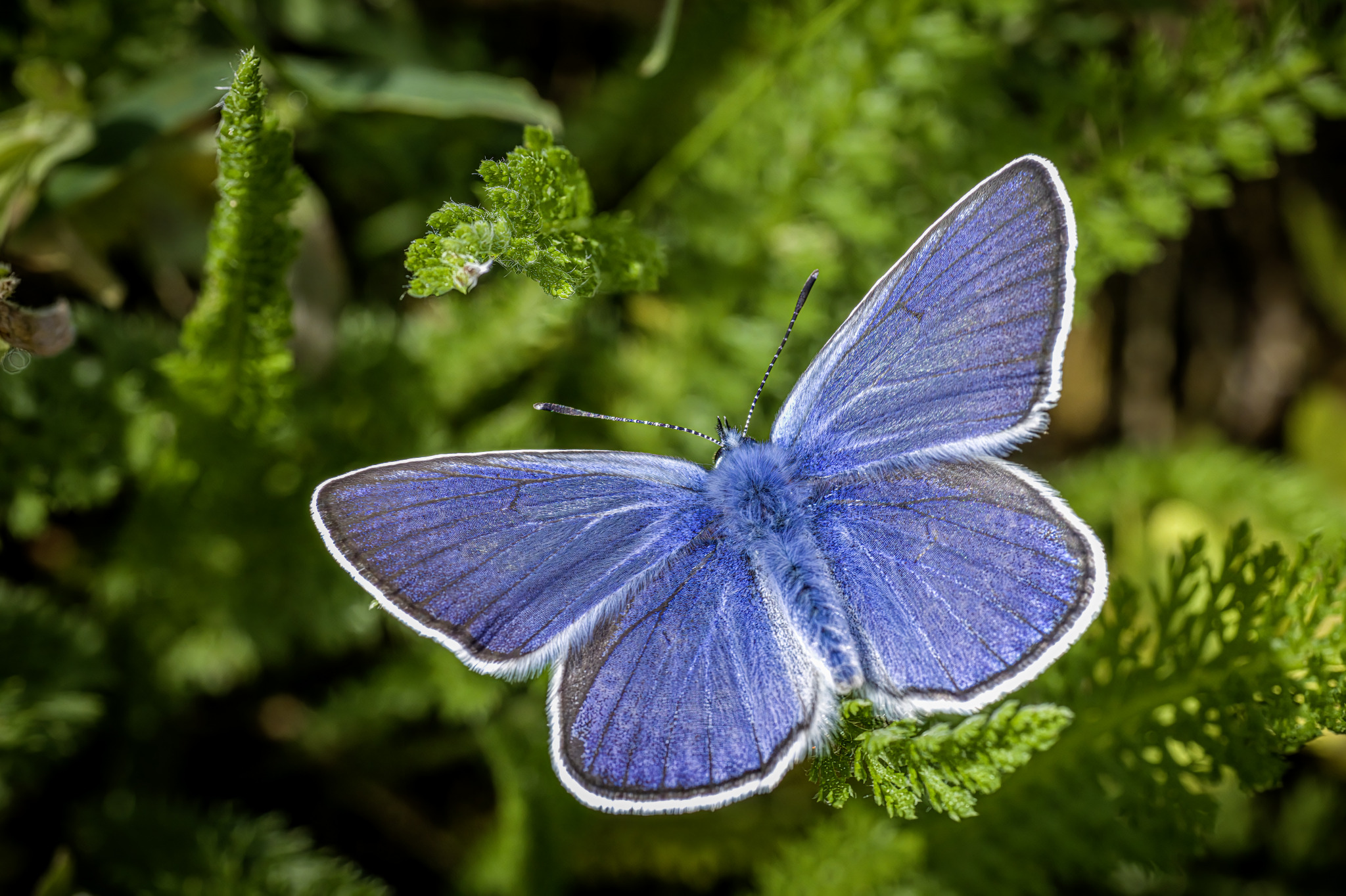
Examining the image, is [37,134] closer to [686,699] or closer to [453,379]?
[453,379]

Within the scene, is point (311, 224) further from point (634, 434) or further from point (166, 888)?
point (166, 888)

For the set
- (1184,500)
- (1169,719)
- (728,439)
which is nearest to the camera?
(728,439)

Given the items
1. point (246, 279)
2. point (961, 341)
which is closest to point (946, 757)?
point (961, 341)

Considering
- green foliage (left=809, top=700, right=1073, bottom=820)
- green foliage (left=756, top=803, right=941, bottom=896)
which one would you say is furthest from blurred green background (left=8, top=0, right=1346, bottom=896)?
green foliage (left=809, top=700, right=1073, bottom=820)

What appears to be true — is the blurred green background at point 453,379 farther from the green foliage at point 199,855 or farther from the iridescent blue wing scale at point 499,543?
the iridescent blue wing scale at point 499,543

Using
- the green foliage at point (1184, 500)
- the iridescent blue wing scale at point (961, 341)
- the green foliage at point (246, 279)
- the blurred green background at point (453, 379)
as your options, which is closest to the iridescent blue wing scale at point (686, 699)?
the iridescent blue wing scale at point (961, 341)

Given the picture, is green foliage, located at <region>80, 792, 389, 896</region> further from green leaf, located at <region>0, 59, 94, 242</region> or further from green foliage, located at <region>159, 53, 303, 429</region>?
green leaf, located at <region>0, 59, 94, 242</region>

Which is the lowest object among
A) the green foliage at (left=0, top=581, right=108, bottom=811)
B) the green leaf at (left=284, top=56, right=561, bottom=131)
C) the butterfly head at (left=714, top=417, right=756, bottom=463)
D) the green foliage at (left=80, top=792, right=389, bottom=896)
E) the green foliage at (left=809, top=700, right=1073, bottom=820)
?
the green foliage at (left=80, top=792, right=389, bottom=896)
